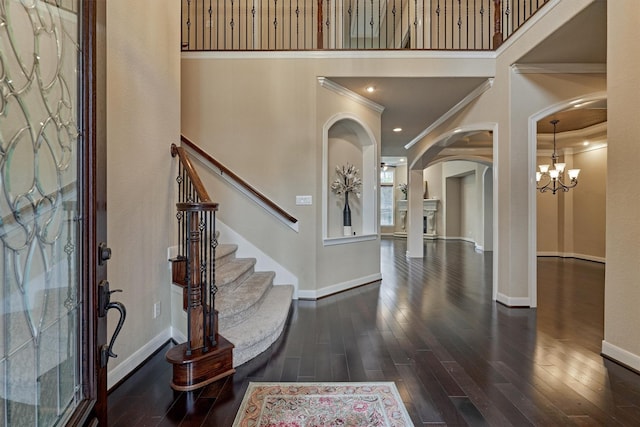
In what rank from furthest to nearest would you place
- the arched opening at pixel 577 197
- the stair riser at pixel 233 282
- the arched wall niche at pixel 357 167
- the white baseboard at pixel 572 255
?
the white baseboard at pixel 572 255 → the arched opening at pixel 577 197 → the arched wall niche at pixel 357 167 → the stair riser at pixel 233 282

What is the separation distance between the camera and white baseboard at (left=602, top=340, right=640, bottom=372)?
85.7 inches

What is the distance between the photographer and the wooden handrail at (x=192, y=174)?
84.9 inches

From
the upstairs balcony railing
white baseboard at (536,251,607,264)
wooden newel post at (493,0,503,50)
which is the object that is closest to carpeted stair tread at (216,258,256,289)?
the upstairs balcony railing

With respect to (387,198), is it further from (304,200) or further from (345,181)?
(304,200)

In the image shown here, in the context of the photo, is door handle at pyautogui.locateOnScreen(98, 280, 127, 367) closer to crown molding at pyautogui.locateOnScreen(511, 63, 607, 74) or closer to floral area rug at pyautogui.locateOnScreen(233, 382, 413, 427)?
floral area rug at pyautogui.locateOnScreen(233, 382, 413, 427)

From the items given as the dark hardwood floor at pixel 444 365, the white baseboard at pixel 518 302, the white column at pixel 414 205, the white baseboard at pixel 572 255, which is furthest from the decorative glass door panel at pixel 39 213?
the white baseboard at pixel 572 255

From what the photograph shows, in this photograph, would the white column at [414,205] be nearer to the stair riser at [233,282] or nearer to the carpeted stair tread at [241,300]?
the carpeted stair tread at [241,300]

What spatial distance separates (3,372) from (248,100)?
3.82 m

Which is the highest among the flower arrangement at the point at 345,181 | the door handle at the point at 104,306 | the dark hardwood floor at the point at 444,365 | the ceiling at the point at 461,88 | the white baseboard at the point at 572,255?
the ceiling at the point at 461,88

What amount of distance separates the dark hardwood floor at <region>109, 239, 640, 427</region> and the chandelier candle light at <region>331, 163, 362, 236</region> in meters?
1.15

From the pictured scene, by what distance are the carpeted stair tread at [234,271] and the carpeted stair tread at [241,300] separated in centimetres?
6

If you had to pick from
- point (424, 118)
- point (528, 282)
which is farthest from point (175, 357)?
point (424, 118)

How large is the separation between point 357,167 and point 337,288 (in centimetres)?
196

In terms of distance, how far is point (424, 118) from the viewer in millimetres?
5645
